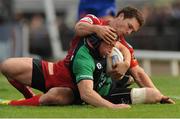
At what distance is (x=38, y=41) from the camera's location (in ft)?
86.8

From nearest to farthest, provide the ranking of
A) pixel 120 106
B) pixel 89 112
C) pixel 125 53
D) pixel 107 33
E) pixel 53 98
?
pixel 89 112, pixel 120 106, pixel 107 33, pixel 53 98, pixel 125 53

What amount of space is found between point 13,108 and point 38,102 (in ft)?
1.79

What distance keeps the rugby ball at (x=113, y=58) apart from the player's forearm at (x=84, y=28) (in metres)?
0.48

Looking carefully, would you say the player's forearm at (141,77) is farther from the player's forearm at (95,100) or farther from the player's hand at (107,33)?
the player's forearm at (95,100)

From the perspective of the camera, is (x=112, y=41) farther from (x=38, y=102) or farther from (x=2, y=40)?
(x=2, y=40)

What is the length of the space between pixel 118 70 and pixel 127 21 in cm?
71

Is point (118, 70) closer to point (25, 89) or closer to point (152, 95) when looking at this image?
point (152, 95)

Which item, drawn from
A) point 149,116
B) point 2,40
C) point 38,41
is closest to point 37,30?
point 38,41

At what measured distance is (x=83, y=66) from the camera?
1035 centimetres

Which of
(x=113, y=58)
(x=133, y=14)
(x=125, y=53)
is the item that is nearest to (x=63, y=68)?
(x=113, y=58)

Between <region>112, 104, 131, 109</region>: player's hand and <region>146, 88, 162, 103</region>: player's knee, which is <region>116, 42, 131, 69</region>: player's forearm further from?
<region>112, 104, 131, 109</region>: player's hand

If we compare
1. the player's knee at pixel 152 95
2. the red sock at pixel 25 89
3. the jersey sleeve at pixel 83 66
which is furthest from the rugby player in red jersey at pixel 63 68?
the player's knee at pixel 152 95

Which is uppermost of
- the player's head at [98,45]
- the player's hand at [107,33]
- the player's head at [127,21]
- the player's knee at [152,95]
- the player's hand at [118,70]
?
the player's head at [127,21]

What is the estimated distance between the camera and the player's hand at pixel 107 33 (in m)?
10.3
